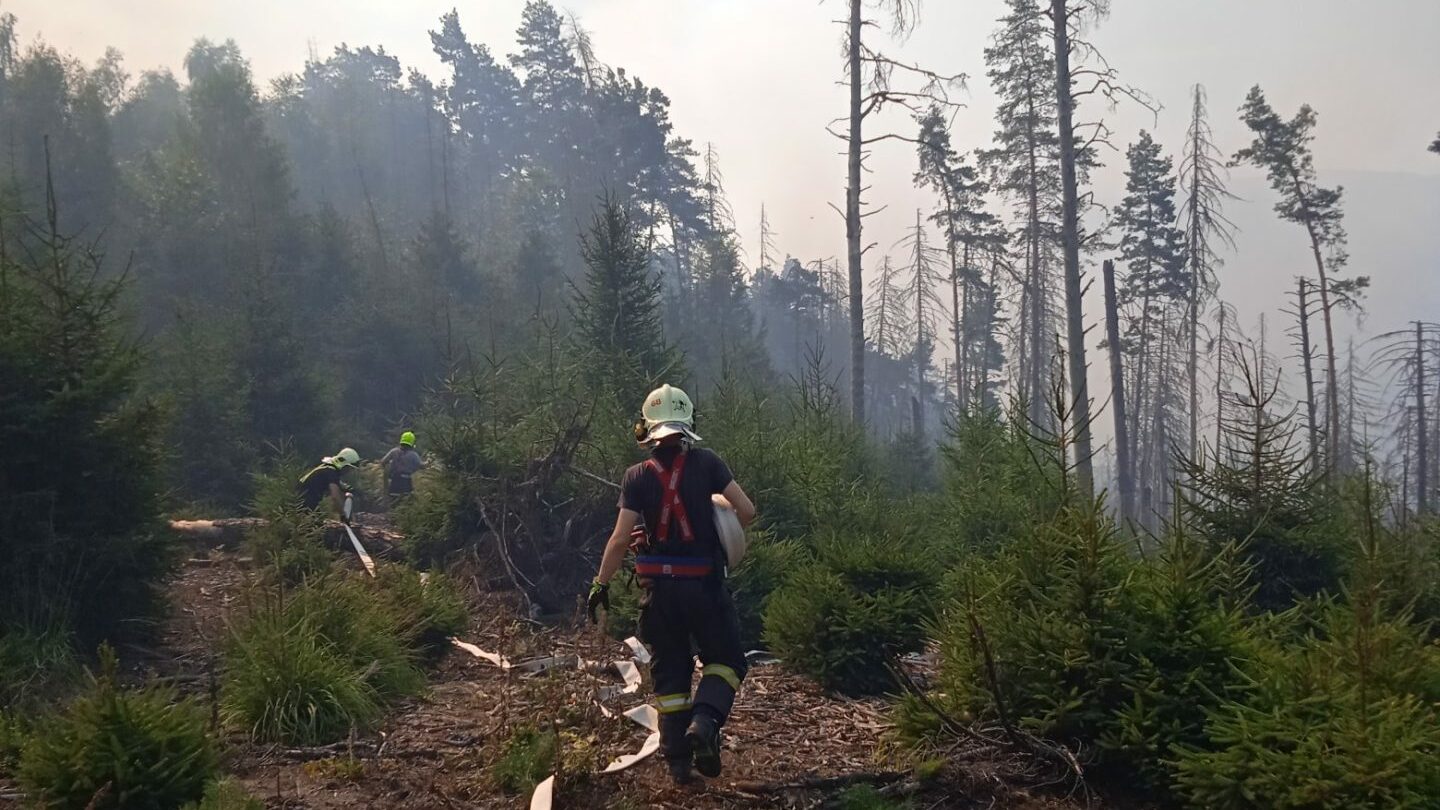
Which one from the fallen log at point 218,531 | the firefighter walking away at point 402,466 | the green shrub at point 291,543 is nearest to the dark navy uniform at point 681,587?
the green shrub at point 291,543

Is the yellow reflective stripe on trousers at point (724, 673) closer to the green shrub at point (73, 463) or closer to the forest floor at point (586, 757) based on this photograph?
the forest floor at point (586, 757)

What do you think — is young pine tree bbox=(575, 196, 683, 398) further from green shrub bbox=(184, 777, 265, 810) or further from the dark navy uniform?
green shrub bbox=(184, 777, 265, 810)

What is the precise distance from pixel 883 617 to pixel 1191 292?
3405 cm

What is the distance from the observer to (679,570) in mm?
5559

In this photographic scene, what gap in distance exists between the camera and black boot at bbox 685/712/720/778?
5.22 m

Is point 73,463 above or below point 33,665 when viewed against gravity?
above

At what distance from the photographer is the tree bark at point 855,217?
21766 mm

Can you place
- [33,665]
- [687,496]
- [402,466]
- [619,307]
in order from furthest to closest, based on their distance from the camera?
[402,466] → [619,307] → [33,665] → [687,496]

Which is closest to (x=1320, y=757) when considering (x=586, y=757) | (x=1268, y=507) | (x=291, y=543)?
(x=586, y=757)

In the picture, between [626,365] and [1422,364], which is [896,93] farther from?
[1422,364]

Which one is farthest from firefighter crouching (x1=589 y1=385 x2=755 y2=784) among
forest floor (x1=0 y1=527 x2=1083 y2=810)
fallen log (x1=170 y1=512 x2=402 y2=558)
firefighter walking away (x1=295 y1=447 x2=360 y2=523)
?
firefighter walking away (x1=295 y1=447 x2=360 y2=523)

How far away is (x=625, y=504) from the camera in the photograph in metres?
5.71

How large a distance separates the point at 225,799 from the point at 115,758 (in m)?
0.58

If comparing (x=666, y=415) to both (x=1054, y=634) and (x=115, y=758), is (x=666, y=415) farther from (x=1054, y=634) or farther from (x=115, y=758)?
(x=115, y=758)
